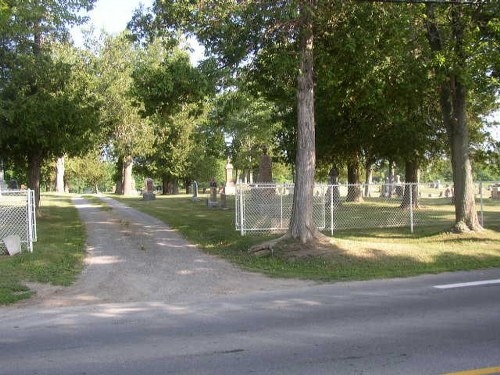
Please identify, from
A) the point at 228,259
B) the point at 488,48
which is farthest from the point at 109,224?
the point at 488,48

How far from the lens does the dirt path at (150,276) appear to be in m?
8.82

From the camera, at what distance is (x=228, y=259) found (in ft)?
40.2

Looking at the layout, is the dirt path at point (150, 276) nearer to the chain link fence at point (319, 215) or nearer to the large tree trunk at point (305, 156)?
the large tree trunk at point (305, 156)

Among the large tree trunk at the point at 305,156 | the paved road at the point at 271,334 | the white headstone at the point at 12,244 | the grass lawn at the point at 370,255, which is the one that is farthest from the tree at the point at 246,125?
the paved road at the point at 271,334

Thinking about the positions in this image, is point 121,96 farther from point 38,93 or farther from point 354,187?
point 38,93

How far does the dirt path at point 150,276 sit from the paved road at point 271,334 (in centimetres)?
58

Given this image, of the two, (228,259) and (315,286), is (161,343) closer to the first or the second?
(315,286)

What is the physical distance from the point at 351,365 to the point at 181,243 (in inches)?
392

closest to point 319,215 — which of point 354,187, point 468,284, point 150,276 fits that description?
point 150,276

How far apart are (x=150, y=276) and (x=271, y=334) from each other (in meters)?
4.65

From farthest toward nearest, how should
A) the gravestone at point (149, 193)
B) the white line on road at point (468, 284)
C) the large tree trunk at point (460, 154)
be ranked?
the gravestone at point (149, 193), the large tree trunk at point (460, 154), the white line on road at point (468, 284)

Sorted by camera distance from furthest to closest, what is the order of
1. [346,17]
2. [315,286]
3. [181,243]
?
[181,243], [346,17], [315,286]

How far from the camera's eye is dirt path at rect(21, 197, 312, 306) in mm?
8820

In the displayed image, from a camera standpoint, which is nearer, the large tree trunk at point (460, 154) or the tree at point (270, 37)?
the tree at point (270, 37)
